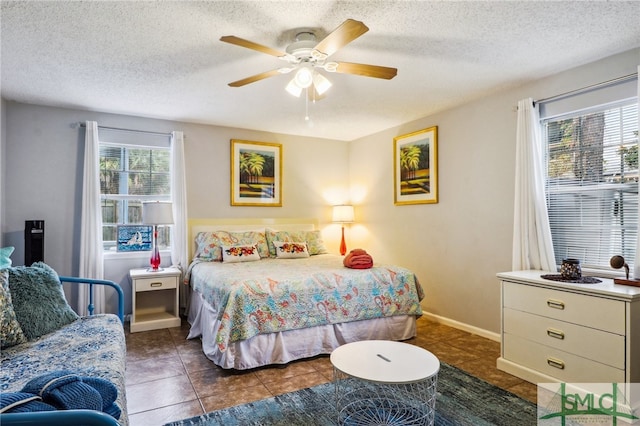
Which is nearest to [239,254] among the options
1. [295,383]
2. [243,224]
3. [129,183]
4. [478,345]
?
[243,224]

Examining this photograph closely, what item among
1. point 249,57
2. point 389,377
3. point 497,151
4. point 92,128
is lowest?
point 389,377

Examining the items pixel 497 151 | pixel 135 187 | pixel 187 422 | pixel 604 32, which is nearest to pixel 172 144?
pixel 135 187

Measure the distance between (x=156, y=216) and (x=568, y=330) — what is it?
12.9 feet

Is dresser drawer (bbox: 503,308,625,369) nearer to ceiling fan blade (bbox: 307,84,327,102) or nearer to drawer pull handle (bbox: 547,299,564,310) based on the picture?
drawer pull handle (bbox: 547,299,564,310)

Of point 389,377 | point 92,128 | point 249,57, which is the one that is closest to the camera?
point 389,377

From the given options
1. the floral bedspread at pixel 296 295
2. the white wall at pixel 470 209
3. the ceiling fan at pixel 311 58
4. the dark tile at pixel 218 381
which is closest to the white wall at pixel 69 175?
the floral bedspread at pixel 296 295

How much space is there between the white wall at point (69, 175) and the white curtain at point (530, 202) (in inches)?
121

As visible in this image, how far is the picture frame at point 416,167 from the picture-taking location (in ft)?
14.1

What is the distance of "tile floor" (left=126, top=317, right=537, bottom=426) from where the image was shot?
7.69 feet

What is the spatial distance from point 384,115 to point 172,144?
2.65m

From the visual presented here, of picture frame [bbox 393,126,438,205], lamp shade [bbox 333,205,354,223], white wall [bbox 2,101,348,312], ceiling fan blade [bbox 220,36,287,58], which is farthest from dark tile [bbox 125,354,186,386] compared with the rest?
picture frame [bbox 393,126,438,205]

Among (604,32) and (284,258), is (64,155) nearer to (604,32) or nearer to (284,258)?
(284,258)

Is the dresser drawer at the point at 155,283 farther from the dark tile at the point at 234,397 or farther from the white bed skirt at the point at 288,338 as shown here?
the dark tile at the point at 234,397

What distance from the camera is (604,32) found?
94.7 inches
